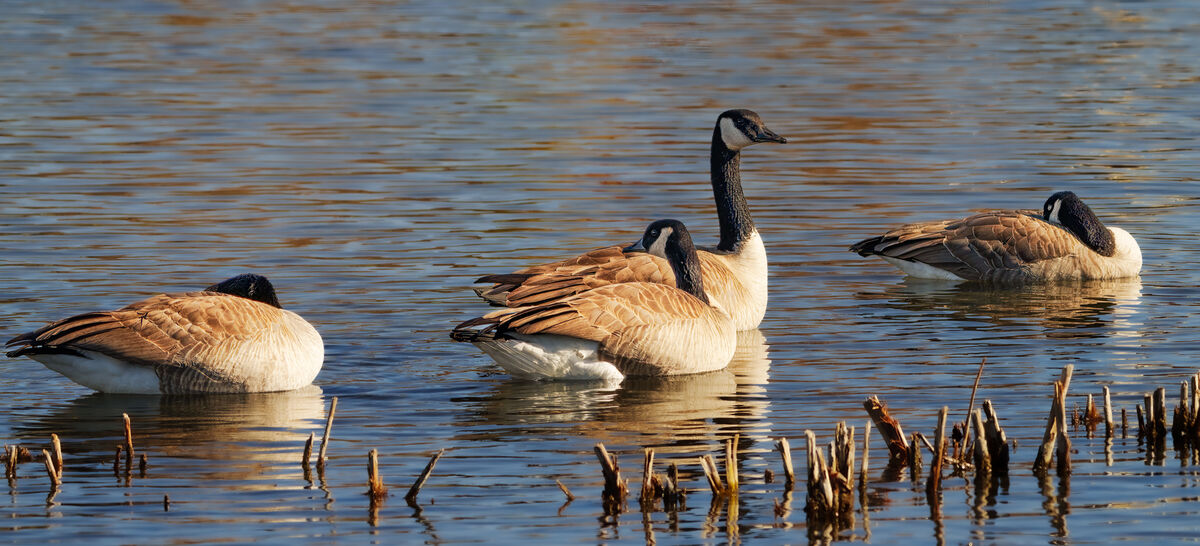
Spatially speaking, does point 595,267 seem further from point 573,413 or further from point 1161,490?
point 1161,490

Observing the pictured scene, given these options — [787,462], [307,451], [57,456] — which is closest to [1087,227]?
[787,462]

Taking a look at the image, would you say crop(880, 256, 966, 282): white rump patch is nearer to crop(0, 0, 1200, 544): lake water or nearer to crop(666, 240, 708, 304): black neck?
crop(0, 0, 1200, 544): lake water

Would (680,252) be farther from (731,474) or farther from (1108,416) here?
(731,474)

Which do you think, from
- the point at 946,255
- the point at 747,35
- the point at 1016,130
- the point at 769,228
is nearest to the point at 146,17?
the point at 747,35

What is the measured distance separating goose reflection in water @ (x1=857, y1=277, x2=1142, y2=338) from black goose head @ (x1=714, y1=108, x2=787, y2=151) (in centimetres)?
196

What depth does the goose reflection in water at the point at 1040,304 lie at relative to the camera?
16703 millimetres

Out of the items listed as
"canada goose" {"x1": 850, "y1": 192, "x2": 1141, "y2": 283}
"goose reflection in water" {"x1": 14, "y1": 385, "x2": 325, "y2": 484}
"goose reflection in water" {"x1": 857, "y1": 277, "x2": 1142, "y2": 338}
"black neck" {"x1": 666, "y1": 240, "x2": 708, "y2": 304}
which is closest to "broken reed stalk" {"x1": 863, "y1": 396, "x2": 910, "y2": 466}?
"goose reflection in water" {"x1": 14, "y1": 385, "x2": 325, "y2": 484}

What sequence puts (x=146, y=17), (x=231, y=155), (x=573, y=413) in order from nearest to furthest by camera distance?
1. (x=573, y=413)
2. (x=231, y=155)
3. (x=146, y=17)

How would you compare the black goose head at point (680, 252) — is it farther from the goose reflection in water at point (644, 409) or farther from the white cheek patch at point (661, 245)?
the goose reflection in water at point (644, 409)

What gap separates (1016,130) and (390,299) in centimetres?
1449

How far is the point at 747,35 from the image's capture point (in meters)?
42.8

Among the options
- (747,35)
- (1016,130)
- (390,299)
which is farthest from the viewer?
(747,35)

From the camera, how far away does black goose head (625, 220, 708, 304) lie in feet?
51.2

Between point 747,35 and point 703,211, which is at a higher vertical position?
point 747,35
